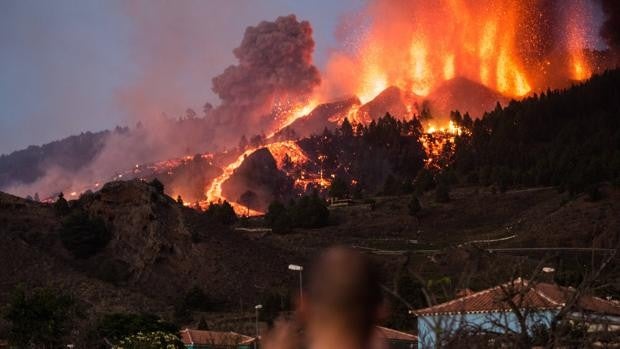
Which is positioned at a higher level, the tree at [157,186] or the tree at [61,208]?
the tree at [157,186]

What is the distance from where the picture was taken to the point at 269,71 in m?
152

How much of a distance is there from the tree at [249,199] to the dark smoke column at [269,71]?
93.7 feet

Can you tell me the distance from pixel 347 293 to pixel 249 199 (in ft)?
408

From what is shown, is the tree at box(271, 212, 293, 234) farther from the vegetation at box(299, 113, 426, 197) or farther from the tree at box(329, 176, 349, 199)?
the vegetation at box(299, 113, 426, 197)

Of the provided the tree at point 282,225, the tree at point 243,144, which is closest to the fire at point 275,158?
the tree at point 243,144

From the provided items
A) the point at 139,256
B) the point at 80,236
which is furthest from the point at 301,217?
the point at 80,236

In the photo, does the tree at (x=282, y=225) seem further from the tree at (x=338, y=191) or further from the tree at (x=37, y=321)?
the tree at (x=37, y=321)

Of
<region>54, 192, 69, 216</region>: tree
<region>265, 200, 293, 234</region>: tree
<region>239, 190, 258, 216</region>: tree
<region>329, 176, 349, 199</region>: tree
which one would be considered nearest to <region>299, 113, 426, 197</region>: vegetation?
<region>239, 190, 258, 216</region>: tree

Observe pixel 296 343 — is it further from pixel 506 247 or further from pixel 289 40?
pixel 289 40

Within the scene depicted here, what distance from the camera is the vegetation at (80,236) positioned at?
49.6 metres

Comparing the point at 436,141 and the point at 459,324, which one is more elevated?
the point at 436,141

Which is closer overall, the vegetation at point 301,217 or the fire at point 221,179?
the vegetation at point 301,217

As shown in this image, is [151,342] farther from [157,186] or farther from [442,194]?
[442,194]

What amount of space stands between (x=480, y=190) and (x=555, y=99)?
28509 mm
